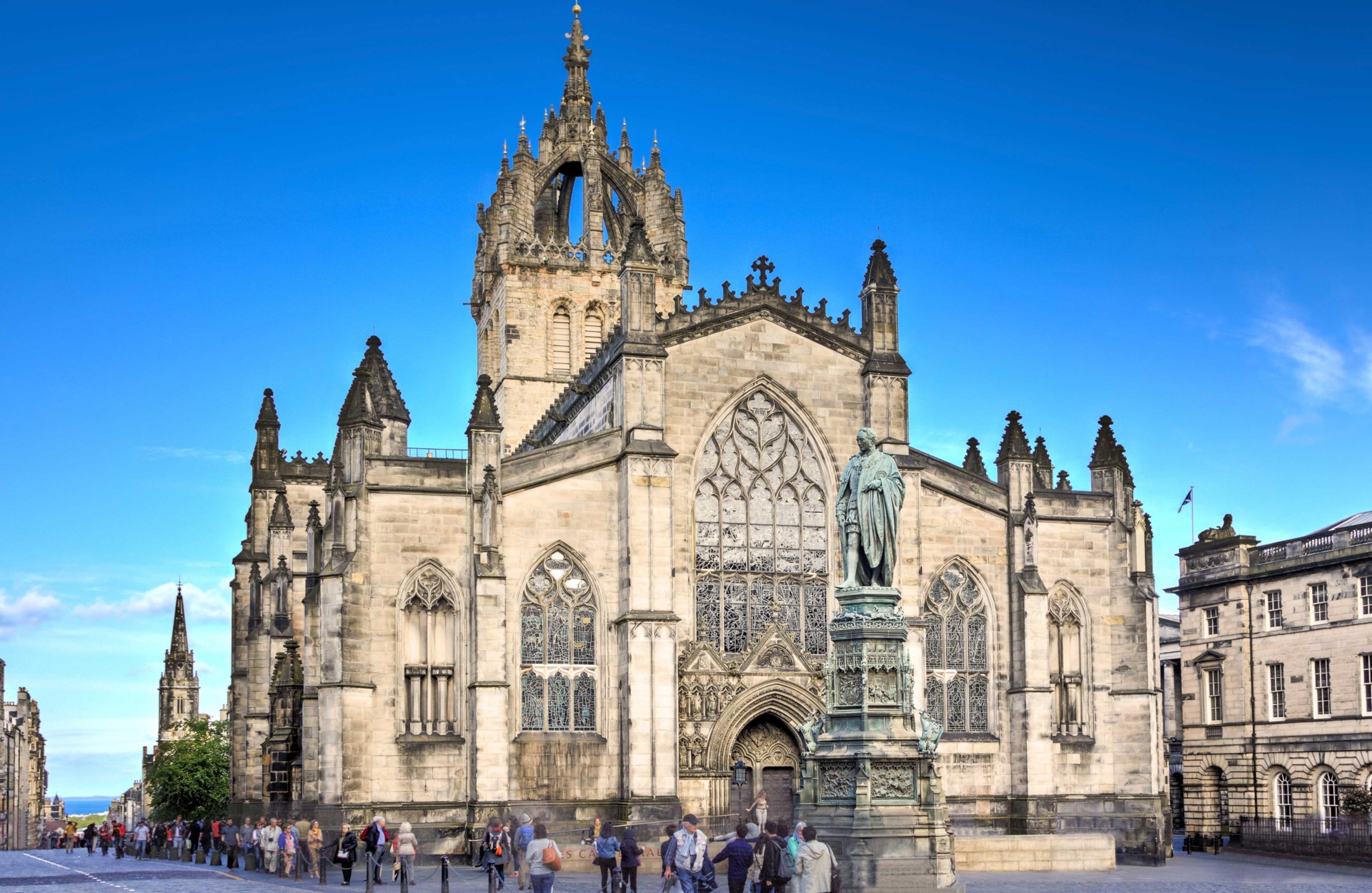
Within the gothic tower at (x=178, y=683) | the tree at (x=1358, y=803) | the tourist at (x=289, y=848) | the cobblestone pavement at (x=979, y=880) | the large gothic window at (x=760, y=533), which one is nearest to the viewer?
the cobblestone pavement at (x=979, y=880)

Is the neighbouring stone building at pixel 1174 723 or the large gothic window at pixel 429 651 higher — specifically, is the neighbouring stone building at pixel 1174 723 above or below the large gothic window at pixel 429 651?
below

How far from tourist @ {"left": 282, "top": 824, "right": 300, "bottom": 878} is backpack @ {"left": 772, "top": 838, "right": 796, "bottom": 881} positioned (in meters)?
17.1

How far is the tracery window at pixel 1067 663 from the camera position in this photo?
41.8 metres

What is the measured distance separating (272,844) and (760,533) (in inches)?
559

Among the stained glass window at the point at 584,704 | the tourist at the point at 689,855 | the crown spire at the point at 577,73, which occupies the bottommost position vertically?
the tourist at the point at 689,855

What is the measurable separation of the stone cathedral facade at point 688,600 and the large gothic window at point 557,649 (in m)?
0.06

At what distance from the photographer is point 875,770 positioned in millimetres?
21906

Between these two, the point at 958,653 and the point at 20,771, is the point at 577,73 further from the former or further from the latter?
the point at 20,771

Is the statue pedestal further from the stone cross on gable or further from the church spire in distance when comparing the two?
the church spire in distance

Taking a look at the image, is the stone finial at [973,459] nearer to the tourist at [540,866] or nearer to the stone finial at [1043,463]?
the stone finial at [1043,463]

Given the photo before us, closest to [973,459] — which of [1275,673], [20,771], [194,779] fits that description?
[1275,673]

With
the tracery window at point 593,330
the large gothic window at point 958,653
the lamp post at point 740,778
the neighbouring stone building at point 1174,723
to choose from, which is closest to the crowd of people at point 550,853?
the lamp post at point 740,778

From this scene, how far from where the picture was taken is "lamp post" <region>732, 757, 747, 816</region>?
128 feet

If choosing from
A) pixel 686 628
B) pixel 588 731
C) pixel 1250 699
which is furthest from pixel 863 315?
pixel 1250 699
